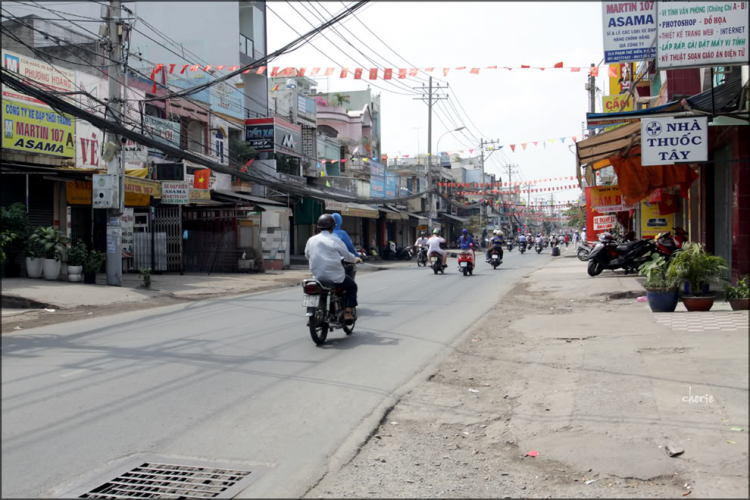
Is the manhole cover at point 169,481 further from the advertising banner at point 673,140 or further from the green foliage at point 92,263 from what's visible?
the green foliage at point 92,263

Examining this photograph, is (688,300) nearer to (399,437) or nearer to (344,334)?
(344,334)

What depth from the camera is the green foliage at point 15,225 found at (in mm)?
15663

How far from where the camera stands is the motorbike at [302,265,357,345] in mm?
8641

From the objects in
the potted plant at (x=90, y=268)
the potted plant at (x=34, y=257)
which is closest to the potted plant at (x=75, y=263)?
the potted plant at (x=90, y=268)

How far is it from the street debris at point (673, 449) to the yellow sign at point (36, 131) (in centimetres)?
1494

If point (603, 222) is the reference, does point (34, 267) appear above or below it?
below

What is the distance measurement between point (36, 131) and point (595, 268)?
16.2 m

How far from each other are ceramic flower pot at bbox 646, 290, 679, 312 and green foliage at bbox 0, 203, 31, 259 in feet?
46.3

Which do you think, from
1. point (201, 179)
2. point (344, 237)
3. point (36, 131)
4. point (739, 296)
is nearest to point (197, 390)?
point (344, 237)

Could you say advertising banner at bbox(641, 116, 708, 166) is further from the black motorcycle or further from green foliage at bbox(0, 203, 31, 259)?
green foliage at bbox(0, 203, 31, 259)

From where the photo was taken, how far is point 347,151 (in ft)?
152

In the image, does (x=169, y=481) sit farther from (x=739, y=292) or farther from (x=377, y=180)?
(x=377, y=180)

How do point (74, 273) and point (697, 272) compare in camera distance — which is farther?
point (74, 273)

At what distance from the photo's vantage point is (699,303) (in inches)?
376
